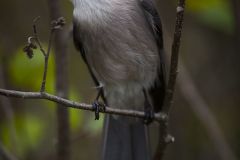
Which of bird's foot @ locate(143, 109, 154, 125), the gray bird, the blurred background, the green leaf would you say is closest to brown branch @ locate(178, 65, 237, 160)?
the blurred background

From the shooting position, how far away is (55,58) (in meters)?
4.27

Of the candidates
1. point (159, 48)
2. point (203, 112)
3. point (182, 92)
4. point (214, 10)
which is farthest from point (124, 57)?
point (182, 92)

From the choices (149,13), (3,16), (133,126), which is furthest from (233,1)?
(3,16)

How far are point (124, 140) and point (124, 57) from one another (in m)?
0.79

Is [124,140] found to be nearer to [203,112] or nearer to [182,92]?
[203,112]

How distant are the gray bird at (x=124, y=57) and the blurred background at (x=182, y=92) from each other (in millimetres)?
276

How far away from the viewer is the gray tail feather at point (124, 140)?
14.1ft

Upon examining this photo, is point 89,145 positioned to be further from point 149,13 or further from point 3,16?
point 149,13

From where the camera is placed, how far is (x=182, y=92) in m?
5.29

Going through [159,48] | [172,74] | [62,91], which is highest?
[172,74]

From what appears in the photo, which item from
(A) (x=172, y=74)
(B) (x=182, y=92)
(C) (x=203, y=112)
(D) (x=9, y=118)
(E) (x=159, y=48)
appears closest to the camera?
(A) (x=172, y=74)

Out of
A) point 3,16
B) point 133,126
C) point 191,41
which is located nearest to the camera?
point 133,126

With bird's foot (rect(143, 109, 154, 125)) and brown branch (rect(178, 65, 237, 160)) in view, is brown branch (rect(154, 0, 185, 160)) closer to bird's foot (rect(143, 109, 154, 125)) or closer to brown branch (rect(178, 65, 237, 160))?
bird's foot (rect(143, 109, 154, 125))

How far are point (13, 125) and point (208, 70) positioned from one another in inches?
85.8
